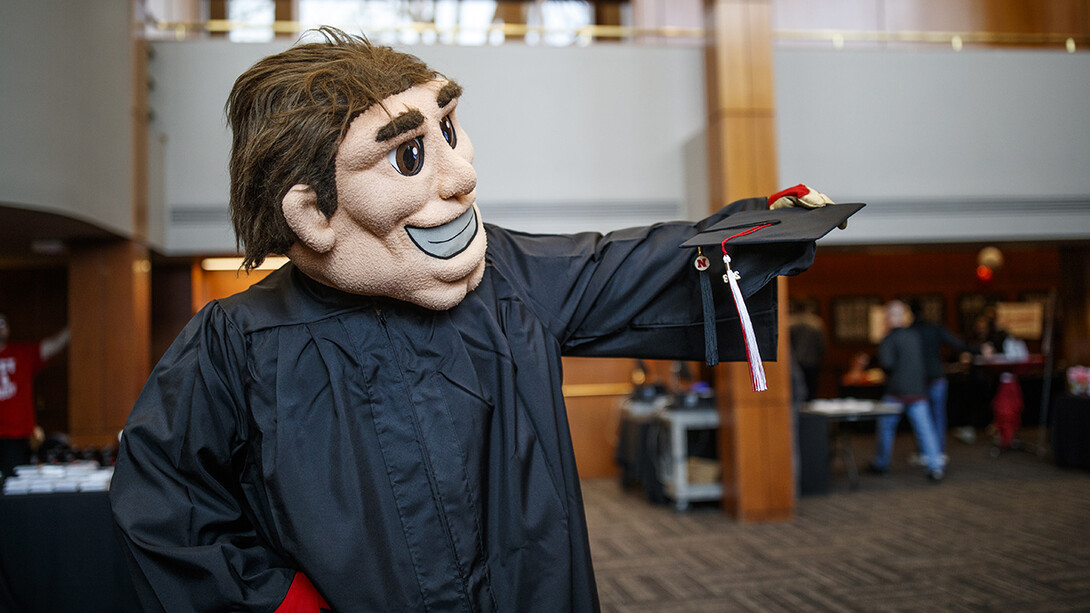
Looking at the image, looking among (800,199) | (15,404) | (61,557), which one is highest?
(800,199)

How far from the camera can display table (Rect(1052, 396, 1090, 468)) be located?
238 inches

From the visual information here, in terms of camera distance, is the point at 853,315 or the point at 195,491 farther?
the point at 853,315

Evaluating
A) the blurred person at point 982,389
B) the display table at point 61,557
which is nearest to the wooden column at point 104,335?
the display table at point 61,557

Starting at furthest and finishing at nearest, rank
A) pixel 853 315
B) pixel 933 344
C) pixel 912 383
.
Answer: pixel 853 315, pixel 933 344, pixel 912 383

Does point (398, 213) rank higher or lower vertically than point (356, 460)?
higher

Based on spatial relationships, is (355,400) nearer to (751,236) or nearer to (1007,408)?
(751,236)

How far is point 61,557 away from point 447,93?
219 cm

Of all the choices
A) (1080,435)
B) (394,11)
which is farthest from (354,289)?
(1080,435)

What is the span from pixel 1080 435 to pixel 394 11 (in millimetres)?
6283

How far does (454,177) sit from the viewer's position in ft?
4.13

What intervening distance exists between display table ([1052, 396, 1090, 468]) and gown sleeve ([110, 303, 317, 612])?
665cm

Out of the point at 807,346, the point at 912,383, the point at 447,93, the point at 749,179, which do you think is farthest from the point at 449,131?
the point at 807,346

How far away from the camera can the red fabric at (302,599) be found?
1.16 meters

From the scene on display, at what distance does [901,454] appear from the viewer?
7.57 meters
